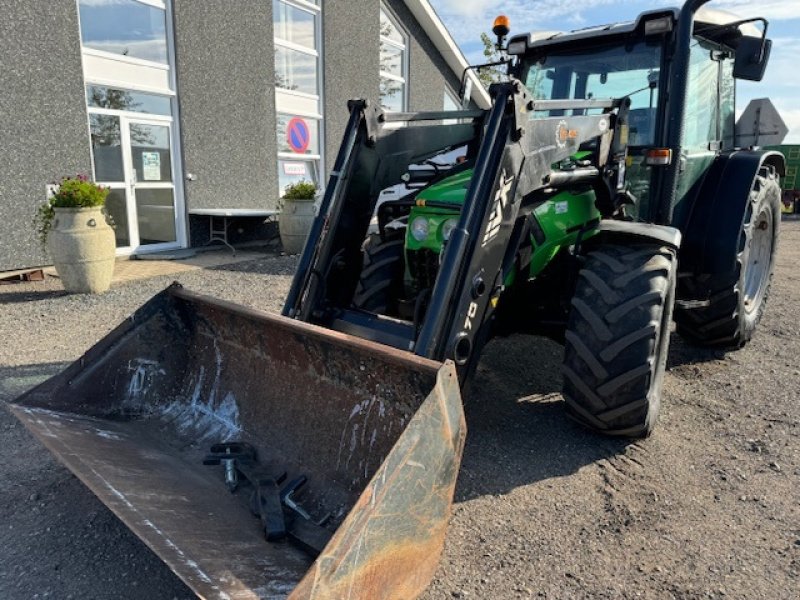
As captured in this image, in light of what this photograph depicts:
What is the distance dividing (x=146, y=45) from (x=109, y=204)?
Result: 248 centimetres

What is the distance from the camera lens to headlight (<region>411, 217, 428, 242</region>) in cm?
365

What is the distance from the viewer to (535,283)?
13.0 feet

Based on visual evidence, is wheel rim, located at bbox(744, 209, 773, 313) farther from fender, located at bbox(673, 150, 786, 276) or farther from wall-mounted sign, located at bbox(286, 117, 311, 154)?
wall-mounted sign, located at bbox(286, 117, 311, 154)

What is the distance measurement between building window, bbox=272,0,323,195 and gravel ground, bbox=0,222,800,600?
8088 mm

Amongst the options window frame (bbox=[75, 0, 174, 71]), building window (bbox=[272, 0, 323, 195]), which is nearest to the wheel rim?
window frame (bbox=[75, 0, 174, 71])

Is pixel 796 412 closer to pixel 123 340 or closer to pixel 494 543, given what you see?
pixel 494 543

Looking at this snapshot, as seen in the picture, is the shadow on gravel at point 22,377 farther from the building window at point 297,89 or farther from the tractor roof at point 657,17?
the building window at point 297,89

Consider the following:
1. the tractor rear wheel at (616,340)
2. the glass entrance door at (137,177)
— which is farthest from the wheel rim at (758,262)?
the glass entrance door at (137,177)

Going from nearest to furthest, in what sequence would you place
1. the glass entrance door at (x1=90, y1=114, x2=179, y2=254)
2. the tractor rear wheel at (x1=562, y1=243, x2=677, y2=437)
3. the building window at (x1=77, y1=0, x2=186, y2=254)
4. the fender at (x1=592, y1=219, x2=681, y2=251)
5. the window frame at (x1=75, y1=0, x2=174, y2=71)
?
the tractor rear wheel at (x1=562, y1=243, x2=677, y2=437) → the fender at (x1=592, y1=219, x2=681, y2=251) → the window frame at (x1=75, y1=0, x2=174, y2=71) → the building window at (x1=77, y1=0, x2=186, y2=254) → the glass entrance door at (x1=90, y1=114, x2=179, y2=254)

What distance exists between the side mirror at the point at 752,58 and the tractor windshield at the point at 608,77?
498 millimetres

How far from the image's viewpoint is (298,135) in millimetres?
12414

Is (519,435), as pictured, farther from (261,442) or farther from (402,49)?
(402,49)

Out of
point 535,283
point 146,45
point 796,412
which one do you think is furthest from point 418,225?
point 146,45

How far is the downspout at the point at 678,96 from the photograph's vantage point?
413 centimetres
